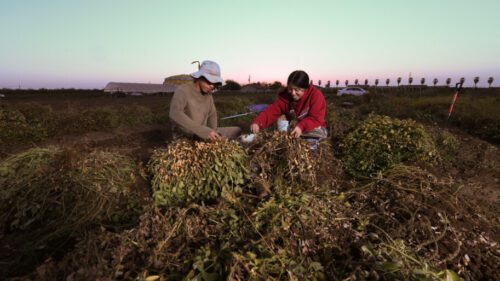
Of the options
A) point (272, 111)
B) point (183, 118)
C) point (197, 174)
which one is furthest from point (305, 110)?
point (197, 174)

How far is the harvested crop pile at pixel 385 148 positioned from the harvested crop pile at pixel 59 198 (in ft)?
9.76

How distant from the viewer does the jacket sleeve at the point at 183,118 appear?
3105 mm

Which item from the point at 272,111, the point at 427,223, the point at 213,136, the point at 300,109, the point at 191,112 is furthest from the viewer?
the point at 272,111

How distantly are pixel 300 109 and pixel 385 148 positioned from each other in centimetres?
143

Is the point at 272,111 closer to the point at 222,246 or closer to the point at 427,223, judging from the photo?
the point at 427,223

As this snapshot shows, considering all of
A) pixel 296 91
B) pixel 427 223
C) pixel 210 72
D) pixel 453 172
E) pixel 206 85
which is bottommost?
pixel 453 172

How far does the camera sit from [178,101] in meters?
3.36

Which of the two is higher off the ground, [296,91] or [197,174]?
[296,91]

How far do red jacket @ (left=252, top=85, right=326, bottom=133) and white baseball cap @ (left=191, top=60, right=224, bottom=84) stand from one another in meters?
0.82

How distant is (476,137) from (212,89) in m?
6.48

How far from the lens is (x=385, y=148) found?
4.01 meters

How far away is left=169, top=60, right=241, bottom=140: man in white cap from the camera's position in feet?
10.3

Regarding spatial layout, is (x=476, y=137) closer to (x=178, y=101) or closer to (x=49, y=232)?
(x=178, y=101)

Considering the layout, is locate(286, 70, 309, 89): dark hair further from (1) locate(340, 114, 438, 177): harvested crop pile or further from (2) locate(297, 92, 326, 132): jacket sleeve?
(1) locate(340, 114, 438, 177): harvested crop pile
